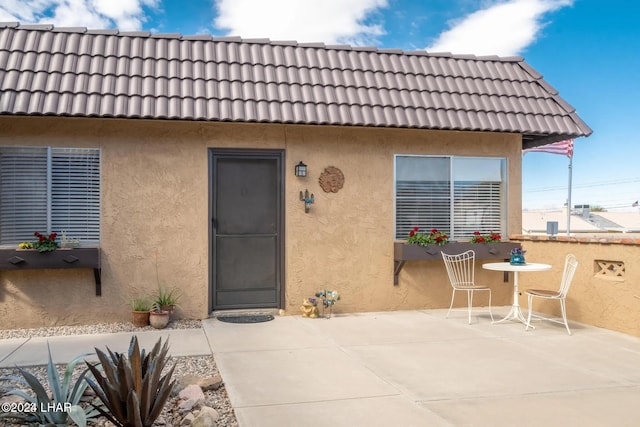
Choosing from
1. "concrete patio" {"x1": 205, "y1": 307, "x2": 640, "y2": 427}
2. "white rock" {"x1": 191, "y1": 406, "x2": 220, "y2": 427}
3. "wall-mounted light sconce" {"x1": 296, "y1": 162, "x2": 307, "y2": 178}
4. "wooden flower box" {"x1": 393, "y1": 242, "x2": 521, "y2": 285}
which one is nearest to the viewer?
"white rock" {"x1": 191, "y1": 406, "x2": 220, "y2": 427}

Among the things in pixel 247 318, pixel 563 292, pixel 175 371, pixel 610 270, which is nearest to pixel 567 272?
pixel 610 270

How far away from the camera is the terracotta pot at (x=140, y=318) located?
23.7 ft

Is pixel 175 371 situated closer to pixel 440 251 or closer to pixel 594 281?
pixel 440 251

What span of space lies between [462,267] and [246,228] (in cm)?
346

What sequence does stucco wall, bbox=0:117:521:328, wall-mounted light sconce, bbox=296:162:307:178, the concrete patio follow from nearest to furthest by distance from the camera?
the concrete patio
stucco wall, bbox=0:117:521:328
wall-mounted light sconce, bbox=296:162:307:178

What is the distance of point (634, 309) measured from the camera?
6.81 m

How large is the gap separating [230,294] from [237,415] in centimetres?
405

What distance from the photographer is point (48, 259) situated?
6906 mm

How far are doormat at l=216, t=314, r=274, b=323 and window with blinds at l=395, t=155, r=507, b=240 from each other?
238 centimetres

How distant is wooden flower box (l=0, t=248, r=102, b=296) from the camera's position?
6.84 metres

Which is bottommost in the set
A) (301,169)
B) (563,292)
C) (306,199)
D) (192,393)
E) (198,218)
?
(192,393)

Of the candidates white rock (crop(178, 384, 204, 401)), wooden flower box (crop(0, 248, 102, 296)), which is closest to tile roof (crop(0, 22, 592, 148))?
wooden flower box (crop(0, 248, 102, 296))

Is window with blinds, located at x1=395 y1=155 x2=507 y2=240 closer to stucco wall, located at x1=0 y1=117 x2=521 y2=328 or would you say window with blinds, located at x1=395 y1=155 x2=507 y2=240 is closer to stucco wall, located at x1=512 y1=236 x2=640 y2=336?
stucco wall, located at x1=0 y1=117 x2=521 y2=328

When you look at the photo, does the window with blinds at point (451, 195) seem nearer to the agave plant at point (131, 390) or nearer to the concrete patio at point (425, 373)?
the concrete patio at point (425, 373)
